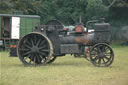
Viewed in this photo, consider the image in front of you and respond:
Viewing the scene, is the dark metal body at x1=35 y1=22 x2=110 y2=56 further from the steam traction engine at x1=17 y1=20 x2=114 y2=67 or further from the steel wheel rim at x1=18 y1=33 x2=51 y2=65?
the steel wheel rim at x1=18 y1=33 x2=51 y2=65

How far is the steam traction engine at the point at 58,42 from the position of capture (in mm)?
14070

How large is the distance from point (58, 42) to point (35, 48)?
0.93 metres

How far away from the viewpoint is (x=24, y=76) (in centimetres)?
1117

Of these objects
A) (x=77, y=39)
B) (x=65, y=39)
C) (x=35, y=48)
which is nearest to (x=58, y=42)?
(x=65, y=39)

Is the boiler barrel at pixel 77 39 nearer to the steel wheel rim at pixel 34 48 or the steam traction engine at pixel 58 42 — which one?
the steam traction engine at pixel 58 42

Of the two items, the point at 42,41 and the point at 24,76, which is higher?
the point at 42,41

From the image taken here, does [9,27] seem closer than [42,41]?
No

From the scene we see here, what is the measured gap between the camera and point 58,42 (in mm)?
14570

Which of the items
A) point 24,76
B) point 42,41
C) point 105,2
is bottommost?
point 24,76

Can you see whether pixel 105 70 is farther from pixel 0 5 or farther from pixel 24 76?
pixel 0 5

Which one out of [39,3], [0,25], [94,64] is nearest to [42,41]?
[94,64]

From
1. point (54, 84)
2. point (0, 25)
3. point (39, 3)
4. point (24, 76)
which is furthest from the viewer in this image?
point (39, 3)

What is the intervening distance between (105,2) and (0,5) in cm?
1632

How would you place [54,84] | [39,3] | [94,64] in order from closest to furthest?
[54,84]
[94,64]
[39,3]
